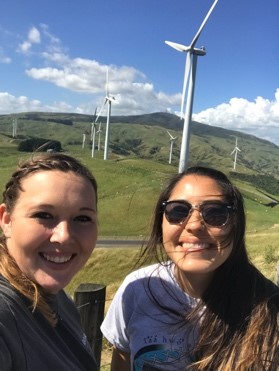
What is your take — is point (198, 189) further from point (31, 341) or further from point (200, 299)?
point (31, 341)

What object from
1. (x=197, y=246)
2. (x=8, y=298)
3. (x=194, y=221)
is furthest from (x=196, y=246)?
(x=8, y=298)

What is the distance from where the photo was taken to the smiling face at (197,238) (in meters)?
2.80

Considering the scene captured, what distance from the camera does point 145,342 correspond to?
9.44 ft

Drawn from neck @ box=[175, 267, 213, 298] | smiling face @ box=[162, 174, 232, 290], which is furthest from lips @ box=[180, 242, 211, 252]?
neck @ box=[175, 267, 213, 298]

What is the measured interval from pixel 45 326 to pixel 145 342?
0.97 m

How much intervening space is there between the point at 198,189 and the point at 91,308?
1.49 meters

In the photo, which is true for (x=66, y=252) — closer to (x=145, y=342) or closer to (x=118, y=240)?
(x=145, y=342)

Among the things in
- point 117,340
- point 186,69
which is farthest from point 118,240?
point 117,340

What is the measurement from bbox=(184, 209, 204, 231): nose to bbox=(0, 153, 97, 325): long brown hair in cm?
75

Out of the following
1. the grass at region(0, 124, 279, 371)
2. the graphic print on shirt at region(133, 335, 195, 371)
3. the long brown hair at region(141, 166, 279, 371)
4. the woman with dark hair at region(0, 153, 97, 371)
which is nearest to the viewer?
the woman with dark hair at region(0, 153, 97, 371)

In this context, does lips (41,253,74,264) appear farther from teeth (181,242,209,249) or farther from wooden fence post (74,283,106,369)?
wooden fence post (74,283,106,369)

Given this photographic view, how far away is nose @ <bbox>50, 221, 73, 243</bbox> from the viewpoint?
2.17 m

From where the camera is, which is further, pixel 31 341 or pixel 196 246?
pixel 196 246

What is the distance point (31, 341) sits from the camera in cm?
194
